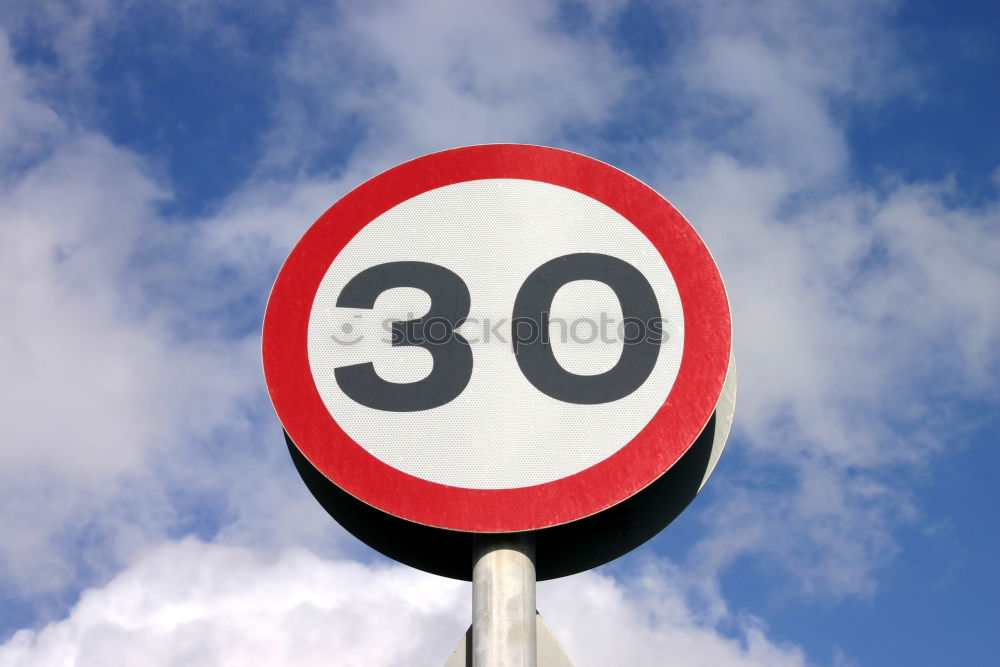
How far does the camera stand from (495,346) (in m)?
6.56

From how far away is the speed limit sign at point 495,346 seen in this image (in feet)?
20.1

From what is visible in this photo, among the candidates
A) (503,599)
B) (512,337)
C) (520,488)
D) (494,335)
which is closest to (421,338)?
(494,335)

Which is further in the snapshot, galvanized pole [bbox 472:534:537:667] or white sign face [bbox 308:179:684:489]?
white sign face [bbox 308:179:684:489]

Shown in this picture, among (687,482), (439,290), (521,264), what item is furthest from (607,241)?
(687,482)

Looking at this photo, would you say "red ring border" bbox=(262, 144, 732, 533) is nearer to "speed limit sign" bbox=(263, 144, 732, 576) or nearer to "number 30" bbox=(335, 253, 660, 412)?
"speed limit sign" bbox=(263, 144, 732, 576)

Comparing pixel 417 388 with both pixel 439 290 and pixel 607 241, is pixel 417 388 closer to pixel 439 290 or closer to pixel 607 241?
pixel 439 290

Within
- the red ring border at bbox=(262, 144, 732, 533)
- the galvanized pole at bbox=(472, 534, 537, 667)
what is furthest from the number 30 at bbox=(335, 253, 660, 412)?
the galvanized pole at bbox=(472, 534, 537, 667)

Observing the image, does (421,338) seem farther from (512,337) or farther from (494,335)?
(512,337)

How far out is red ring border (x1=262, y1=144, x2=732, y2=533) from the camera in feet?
19.8

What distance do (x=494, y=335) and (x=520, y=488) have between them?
95 cm

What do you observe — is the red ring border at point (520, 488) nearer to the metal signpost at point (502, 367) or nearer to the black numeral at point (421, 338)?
the metal signpost at point (502, 367)

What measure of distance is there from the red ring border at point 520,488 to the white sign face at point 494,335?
6 centimetres

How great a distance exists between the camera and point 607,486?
239 inches

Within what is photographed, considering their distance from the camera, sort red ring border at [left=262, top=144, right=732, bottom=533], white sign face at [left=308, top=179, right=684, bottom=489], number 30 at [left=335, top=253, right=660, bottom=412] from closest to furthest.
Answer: red ring border at [left=262, top=144, right=732, bottom=533]
white sign face at [left=308, top=179, right=684, bottom=489]
number 30 at [left=335, top=253, right=660, bottom=412]
